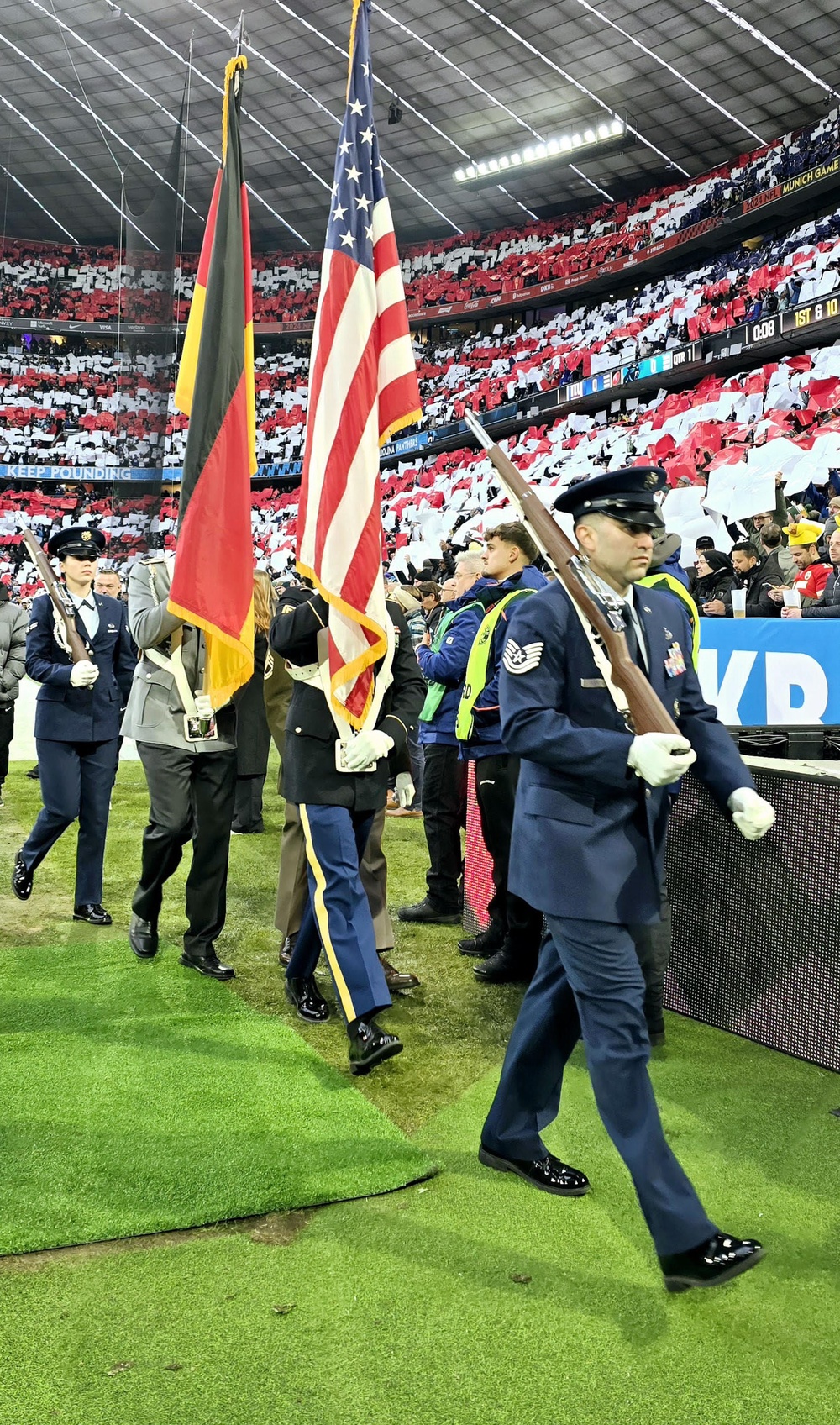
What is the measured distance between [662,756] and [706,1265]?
1151 mm

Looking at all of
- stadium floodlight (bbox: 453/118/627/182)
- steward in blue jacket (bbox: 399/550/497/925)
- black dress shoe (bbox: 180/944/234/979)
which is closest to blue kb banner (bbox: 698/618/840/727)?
steward in blue jacket (bbox: 399/550/497/925)

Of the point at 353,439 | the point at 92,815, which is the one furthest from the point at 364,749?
the point at 92,815

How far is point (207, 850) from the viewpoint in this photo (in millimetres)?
4840

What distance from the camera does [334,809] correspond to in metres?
3.90

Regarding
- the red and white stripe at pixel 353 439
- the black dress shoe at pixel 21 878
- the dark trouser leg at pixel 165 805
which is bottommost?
the black dress shoe at pixel 21 878

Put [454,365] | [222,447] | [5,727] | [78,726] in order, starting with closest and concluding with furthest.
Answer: [222,447] < [78,726] < [5,727] < [454,365]

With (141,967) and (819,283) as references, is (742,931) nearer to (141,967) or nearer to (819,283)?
(141,967)

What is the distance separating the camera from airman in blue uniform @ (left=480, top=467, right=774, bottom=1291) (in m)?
2.48

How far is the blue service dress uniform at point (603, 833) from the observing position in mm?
2486

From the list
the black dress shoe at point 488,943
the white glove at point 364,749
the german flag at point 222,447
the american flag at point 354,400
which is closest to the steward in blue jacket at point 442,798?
the black dress shoe at point 488,943

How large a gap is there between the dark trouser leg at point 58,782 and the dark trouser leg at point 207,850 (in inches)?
36.5

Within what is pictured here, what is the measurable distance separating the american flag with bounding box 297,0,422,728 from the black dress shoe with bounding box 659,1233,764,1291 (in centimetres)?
204

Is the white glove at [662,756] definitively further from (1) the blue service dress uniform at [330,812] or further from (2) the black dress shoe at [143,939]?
(2) the black dress shoe at [143,939]

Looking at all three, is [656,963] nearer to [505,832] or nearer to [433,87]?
[505,832]
